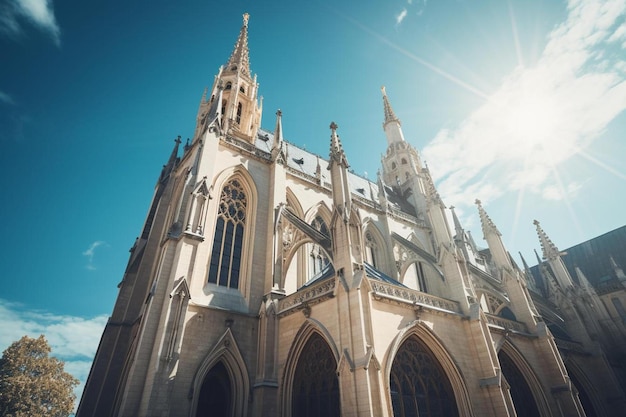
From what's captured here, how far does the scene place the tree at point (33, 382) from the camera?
20.1 meters

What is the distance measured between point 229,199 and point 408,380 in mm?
9541

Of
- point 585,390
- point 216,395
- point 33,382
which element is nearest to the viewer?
point 216,395

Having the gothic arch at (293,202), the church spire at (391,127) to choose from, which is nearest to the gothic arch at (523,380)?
the gothic arch at (293,202)

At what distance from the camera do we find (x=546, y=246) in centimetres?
1961

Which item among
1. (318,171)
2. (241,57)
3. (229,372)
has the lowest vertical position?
(229,372)

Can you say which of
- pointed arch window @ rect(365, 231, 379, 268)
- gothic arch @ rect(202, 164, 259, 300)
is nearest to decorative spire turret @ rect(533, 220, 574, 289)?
pointed arch window @ rect(365, 231, 379, 268)

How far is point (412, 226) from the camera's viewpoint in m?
22.2

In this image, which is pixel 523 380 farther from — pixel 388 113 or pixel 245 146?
pixel 388 113

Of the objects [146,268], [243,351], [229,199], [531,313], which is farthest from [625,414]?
[146,268]

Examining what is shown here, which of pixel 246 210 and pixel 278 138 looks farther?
pixel 278 138

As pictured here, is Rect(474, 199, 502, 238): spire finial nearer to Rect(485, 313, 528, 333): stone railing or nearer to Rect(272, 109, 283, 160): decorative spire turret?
Rect(485, 313, 528, 333): stone railing

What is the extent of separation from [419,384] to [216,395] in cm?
634

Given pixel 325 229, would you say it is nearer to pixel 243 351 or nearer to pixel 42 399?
pixel 243 351

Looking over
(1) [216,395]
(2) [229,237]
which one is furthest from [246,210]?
(1) [216,395]
